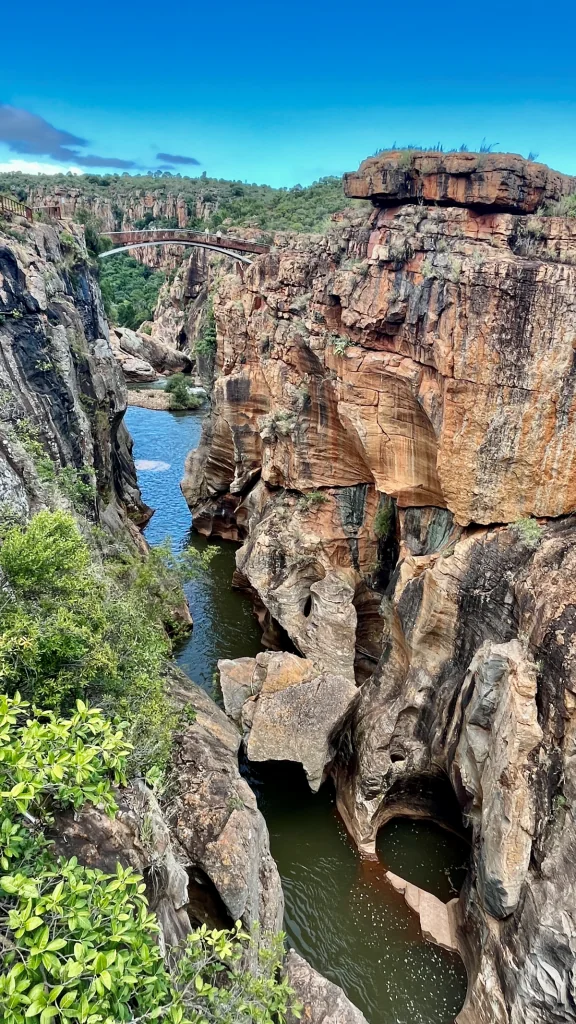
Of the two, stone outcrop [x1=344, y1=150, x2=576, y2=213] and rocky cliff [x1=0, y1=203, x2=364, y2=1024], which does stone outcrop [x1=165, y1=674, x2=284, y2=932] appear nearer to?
rocky cliff [x1=0, y1=203, x2=364, y2=1024]

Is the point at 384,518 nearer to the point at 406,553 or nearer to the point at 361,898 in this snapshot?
the point at 406,553

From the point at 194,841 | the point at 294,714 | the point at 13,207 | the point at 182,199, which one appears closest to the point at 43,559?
the point at 194,841

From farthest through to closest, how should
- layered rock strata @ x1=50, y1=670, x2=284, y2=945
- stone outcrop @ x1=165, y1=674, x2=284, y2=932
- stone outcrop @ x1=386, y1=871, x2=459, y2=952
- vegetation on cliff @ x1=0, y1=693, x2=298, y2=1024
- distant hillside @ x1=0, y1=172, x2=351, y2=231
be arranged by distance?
distant hillside @ x1=0, y1=172, x2=351, y2=231 < stone outcrop @ x1=386, y1=871, x2=459, y2=952 < stone outcrop @ x1=165, y1=674, x2=284, y2=932 < layered rock strata @ x1=50, y1=670, x2=284, y2=945 < vegetation on cliff @ x1=0, y1=693, x2=298, y2=1024

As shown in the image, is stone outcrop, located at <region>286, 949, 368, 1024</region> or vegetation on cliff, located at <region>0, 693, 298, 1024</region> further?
stone outcrop, located at <region>286, 949, 368, 1024</region>

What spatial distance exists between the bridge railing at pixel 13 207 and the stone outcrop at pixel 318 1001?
20508 millimetres

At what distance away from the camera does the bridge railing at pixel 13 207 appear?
18.4m

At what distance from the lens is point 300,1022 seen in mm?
9297

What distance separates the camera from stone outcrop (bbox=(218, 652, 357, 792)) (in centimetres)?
1401

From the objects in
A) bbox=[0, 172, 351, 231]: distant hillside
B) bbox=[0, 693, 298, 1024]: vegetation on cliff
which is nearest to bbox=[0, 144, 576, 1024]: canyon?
bbox=[0, 693, 298, 1024]: vegetation on cliff

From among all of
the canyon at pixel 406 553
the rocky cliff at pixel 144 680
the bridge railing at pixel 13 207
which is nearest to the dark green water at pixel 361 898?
the canyon at pixel 406 553

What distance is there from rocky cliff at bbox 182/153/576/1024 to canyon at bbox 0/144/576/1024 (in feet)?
0.17

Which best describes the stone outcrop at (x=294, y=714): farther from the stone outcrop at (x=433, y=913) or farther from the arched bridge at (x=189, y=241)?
the arched bridge at (x=189, y=241)

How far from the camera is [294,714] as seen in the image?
14305 millimetres

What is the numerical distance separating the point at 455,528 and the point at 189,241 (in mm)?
34103
